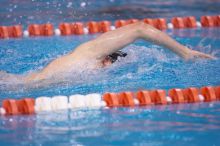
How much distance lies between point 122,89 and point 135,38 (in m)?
0.49

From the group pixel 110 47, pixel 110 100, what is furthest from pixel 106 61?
pixel 110 100

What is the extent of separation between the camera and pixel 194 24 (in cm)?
837

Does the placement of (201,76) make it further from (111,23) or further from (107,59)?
(111,23)

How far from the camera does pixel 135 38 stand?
504 cm

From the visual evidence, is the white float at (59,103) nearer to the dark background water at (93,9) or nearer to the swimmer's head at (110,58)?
the swimmer's head at (110,58)

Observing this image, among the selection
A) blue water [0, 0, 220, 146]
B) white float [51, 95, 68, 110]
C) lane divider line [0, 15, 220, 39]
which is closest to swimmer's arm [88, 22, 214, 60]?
blue water [0, 0, 220, 146]

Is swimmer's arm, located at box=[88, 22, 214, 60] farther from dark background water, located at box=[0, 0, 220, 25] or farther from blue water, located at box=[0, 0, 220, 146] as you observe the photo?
dark background water, located at box=[0, 0, 220, 25]

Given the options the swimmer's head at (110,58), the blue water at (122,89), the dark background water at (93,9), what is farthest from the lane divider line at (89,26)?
the swimmer's head at (110,58)

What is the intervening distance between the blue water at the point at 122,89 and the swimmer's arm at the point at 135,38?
288 millimetres

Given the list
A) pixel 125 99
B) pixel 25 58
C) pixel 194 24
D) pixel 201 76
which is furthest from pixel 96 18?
pixel 125 99

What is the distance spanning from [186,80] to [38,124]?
1.87 meters

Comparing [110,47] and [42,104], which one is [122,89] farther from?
[42,104]

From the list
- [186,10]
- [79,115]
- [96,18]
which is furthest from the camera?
[186,10]

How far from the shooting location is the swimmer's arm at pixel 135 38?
16.4ft
